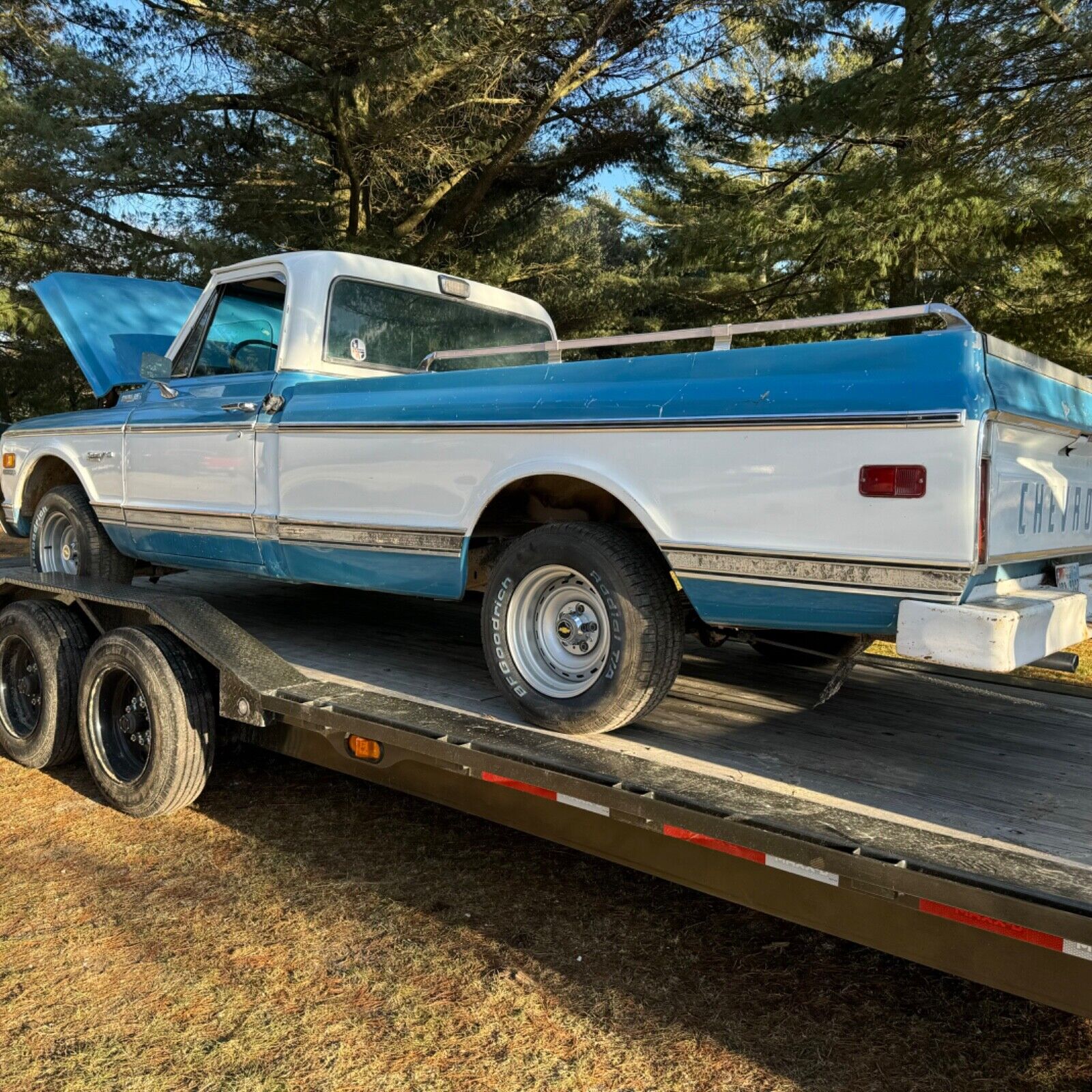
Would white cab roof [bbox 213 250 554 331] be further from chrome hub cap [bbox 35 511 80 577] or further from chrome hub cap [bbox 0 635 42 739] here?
chrome hub cap [bbox 0 635 42 739]

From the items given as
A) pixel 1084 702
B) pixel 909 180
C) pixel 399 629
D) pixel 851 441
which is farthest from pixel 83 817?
pixel 909 180

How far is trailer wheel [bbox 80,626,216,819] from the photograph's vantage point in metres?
4.20

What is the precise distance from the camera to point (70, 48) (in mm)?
12391

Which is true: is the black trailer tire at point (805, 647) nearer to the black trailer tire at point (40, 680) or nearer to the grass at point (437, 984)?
the grass at point (437, 984)

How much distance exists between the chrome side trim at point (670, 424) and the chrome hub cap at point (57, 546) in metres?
2.56

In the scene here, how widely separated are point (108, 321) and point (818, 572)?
16.7ft

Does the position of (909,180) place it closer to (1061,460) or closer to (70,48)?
(1061,460)

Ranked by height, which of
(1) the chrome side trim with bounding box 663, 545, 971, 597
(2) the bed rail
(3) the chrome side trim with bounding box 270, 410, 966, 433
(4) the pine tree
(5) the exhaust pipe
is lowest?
(5) the exhaust pipe

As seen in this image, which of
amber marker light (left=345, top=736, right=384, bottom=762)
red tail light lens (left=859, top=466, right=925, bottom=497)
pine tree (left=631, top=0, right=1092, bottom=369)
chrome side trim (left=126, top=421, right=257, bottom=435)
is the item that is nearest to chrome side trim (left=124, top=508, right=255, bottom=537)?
chrome side trim (left=126, top=421, right=257, bottom=435)

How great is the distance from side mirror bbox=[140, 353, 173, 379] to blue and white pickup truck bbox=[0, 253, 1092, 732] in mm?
27

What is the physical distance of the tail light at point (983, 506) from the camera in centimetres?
273

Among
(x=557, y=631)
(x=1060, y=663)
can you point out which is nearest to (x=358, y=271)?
(x=557, y=631)

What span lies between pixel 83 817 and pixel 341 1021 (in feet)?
6.97

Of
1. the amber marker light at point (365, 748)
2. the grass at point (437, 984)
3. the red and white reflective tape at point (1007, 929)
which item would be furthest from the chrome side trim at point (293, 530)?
the red and white reflective tape at point (1007, 929)
